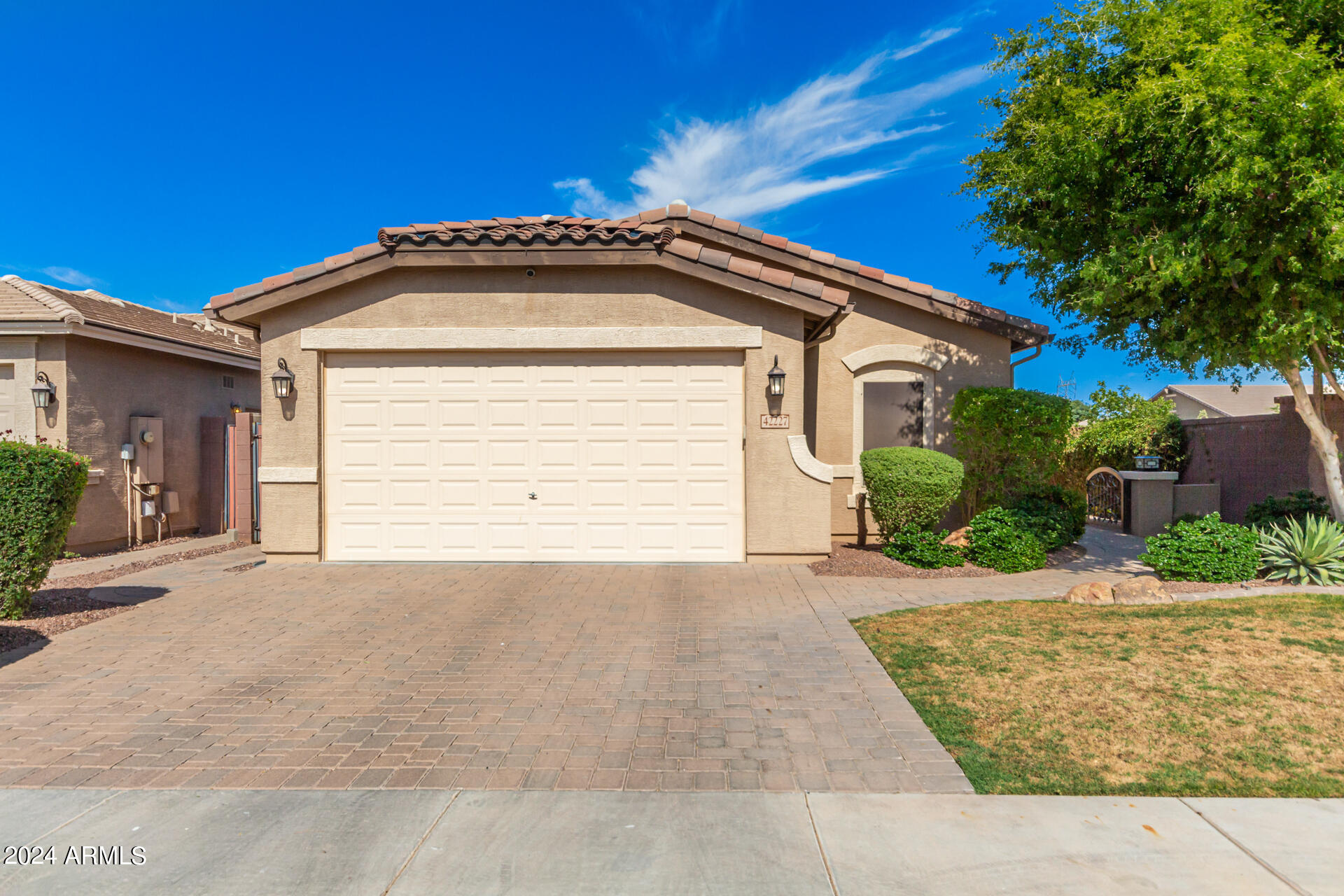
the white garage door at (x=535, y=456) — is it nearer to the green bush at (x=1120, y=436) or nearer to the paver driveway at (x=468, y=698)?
the paver driveway at (x=468, y=698)

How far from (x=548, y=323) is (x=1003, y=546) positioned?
6.60 m

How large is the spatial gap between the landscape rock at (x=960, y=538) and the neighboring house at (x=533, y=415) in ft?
5.86

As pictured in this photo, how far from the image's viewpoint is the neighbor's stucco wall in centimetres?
1130

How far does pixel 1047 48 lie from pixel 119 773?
11.7 metres

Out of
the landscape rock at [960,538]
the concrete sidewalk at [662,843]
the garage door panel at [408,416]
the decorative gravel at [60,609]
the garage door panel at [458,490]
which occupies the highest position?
the garage door panel at [408,416]

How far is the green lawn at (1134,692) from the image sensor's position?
374 cm

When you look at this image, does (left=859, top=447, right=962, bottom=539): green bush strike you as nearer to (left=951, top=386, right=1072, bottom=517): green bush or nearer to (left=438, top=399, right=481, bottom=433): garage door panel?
(left=951, top=386, right=1072, bottom=517): green bush

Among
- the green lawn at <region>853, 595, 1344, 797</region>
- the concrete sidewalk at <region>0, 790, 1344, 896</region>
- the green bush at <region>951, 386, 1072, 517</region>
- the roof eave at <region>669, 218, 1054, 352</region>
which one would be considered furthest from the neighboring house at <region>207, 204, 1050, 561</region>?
the concrete sidewalk at <region>0, 790, 1344, 896</region>

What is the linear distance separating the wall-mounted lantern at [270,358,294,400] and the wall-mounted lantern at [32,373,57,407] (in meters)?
4.05

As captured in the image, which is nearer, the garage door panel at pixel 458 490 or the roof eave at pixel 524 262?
the roof eave at pixel 524 262

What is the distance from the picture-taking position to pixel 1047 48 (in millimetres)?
9234

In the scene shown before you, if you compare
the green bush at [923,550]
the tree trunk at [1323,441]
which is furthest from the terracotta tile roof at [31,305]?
the tree trunk at [1323,441]

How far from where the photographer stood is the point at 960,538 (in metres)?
9.88

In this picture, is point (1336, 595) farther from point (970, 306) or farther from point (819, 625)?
point (970, 306)
